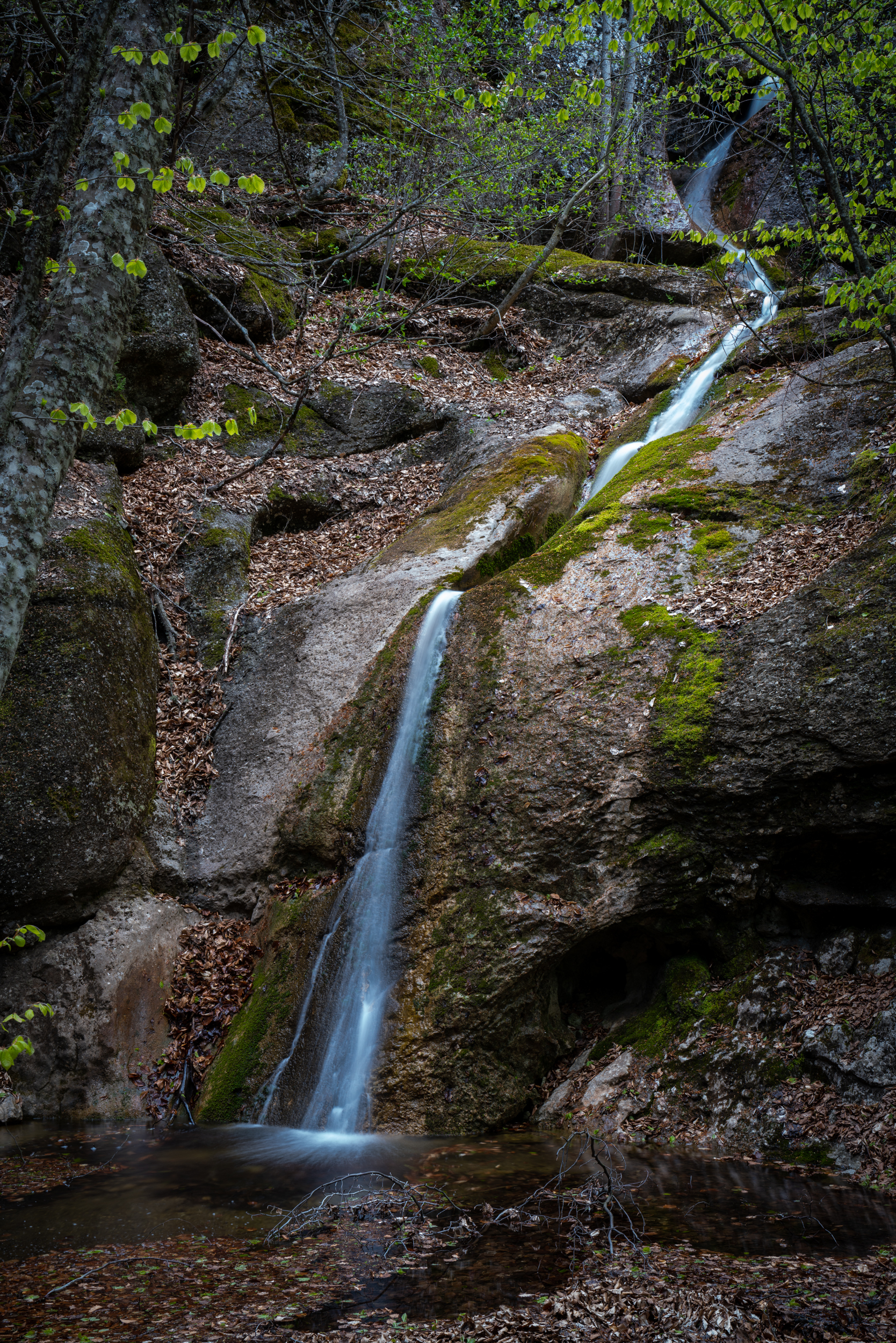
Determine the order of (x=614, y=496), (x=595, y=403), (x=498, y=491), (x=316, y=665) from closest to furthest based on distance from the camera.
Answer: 1. (x=316, y=665)
2. (x=614, y=496)
3. (x=498, y=491)
4. (x=595, y=403)

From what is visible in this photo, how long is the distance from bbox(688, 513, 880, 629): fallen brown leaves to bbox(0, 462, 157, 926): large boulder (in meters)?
5.76

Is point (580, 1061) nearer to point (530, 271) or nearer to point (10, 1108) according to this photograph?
point (10, 1108)

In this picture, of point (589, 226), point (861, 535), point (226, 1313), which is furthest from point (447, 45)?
point (226, 1313)

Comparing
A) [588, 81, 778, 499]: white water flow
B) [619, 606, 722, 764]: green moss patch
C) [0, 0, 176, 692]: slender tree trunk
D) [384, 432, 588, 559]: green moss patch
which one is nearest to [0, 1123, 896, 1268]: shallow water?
[619, 606, 722, 764]: green moss patch

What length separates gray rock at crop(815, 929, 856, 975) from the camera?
5555 millimetres

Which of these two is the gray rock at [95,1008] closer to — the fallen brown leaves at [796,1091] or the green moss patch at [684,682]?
the fallen brown leaves at [796,1091]

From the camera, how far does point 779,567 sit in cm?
729

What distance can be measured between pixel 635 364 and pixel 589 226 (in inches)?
280

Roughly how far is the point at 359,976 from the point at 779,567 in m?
5.23

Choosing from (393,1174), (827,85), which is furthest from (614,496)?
(393,1174)

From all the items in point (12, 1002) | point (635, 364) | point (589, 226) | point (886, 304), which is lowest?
point (12, 1002)

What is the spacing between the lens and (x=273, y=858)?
7773 mm

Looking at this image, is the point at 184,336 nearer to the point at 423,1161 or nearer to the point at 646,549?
the point at 646,549

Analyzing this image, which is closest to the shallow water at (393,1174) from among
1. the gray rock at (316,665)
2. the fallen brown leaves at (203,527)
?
the gray rock at (316,665)
